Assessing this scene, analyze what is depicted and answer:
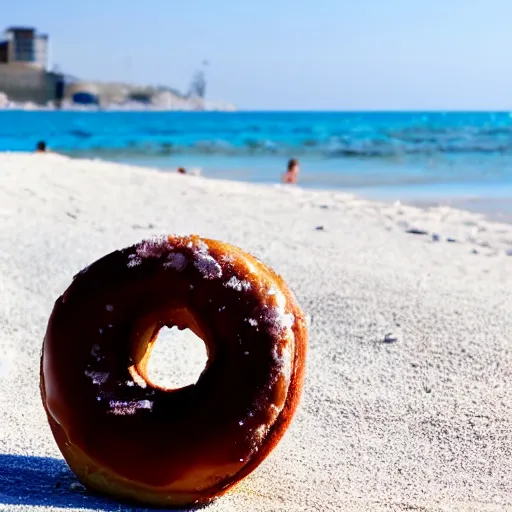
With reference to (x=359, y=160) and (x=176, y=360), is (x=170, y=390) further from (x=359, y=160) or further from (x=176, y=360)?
(x=359, y=160)

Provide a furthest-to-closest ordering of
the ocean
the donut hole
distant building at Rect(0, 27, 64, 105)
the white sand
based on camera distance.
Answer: distant building at Rect(0, 27, 64, 105)
the ocean
the donut hole
the white sand

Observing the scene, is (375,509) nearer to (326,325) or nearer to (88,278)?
(88,278)

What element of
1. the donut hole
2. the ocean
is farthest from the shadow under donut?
the ocean

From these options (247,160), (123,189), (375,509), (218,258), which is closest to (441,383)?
(375,509)

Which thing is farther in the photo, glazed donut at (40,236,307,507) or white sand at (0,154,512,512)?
white sand at (0,154,512,512)

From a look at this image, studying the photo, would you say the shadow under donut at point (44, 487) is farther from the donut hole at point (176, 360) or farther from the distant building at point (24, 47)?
the distant building at point (24, 47)

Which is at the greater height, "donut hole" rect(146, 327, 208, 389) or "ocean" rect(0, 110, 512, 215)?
"donut hole" rect(146, 327, 208, 389)

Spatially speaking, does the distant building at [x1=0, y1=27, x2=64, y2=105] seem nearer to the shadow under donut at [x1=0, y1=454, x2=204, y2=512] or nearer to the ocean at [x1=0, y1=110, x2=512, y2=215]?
the ocean at [x1=0, y1=110, x2=512, y2=215]

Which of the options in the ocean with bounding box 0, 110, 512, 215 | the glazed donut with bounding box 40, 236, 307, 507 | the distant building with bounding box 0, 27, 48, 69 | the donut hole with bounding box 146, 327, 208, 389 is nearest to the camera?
the glazed donut with bounding box 40, 236, 307, 507
